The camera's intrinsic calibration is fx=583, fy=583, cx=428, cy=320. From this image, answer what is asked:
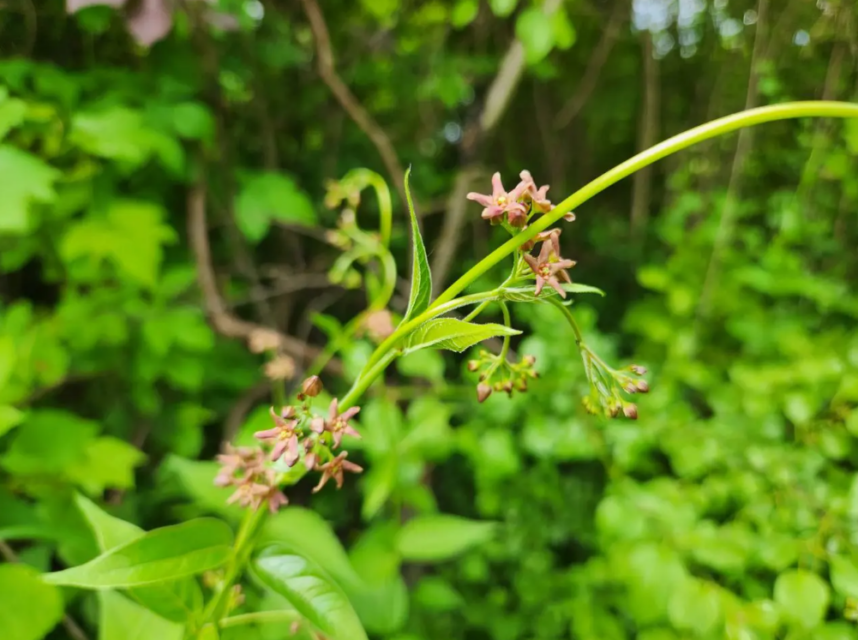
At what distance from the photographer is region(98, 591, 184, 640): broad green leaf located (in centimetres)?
54

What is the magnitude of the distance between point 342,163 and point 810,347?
0.96 metres

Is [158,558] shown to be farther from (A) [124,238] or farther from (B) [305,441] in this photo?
(A) [124,238]

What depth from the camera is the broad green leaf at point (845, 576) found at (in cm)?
63

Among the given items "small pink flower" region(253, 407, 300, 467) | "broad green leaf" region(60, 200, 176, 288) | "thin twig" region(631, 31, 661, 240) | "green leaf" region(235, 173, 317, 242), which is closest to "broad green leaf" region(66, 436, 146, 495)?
"broad green leaf" region(60, 200, 176, 288)

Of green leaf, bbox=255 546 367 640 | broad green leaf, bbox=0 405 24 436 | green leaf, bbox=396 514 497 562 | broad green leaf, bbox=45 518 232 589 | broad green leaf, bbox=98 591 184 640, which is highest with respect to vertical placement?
broad green leaf, bbox=45 518 232 589

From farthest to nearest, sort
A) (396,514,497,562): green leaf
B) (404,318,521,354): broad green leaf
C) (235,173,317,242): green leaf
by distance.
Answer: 1. (235,173,317,242): green leaf
2. (396,514,497,562): green leaf
3. (404,318,521,354): broad green leaf

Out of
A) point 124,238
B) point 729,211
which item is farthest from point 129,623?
point 729,211

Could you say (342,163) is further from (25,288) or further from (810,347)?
(810,347)

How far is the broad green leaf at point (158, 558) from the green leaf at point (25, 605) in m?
0.32

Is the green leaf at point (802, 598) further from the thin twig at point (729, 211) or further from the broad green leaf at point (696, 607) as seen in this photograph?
the thin twig at point (729, 211)

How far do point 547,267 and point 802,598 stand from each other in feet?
1.83

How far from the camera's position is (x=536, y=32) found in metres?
0.90

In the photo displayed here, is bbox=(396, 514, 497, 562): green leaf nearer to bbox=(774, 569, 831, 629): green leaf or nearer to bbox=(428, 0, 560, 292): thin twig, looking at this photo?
bbox=(774, 569, 831, 629): green leaf

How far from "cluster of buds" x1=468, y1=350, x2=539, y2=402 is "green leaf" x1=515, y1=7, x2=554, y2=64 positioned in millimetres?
639
